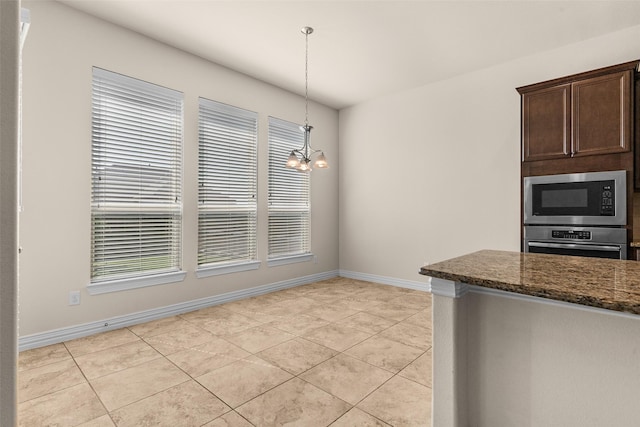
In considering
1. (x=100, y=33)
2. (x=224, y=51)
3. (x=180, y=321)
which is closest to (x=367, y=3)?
(x=224, y=51)

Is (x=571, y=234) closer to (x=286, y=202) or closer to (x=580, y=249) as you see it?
(x=580, y=249)

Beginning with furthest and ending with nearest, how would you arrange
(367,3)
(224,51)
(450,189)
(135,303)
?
(450,189) < (224,51) < (135,303) < (367,3)

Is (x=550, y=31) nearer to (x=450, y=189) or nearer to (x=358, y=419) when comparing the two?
(x=450, y=189)

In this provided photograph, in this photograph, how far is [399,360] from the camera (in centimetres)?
255

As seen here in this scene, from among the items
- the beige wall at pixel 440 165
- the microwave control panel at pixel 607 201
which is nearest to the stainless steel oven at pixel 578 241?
the microwave control panel at pixel 607 201

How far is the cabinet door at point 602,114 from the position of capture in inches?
112

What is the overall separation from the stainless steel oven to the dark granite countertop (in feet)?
5.56

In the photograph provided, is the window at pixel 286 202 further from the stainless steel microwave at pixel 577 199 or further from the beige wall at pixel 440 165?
the stainless steel microwave at pixel 577 199

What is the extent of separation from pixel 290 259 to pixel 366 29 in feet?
10.7

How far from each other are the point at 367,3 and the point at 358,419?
3.26m

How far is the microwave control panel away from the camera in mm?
2898


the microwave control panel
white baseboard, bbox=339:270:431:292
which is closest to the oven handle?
the microwave control panel

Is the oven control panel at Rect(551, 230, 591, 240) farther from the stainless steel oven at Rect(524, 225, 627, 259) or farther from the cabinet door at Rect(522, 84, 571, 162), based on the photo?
the cabinet door at Rect(522, 84, 571, 162)

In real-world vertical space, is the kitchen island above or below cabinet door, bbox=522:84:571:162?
below
